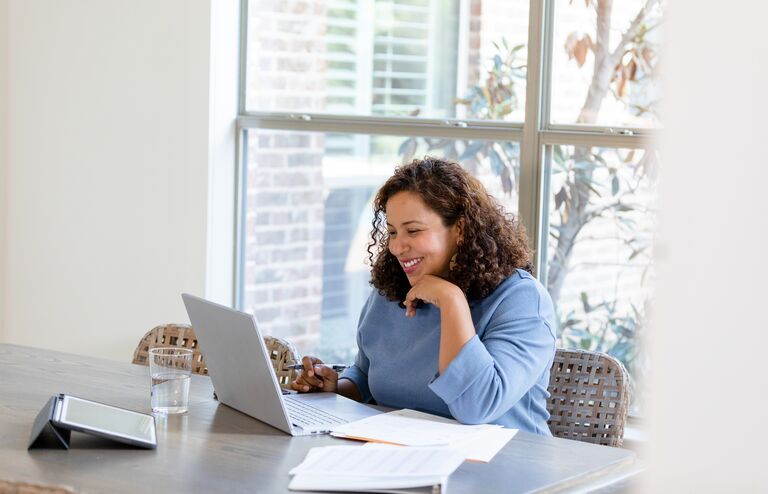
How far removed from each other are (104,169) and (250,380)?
92.7 inches

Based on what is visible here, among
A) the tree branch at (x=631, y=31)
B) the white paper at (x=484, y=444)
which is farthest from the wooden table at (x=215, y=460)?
the tree branch at (x=631, y=31)

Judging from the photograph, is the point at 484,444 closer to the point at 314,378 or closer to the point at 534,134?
the point at 314,378

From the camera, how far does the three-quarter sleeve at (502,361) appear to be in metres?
1.86

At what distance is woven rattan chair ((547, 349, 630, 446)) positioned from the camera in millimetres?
2096

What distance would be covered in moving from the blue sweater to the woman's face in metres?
0.09

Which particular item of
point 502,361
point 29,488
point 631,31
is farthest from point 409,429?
point 631,31

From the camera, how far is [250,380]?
1826mm

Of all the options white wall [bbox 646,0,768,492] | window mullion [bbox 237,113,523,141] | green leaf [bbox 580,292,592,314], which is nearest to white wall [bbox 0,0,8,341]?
window mullion [bbox 237,113,523,141]

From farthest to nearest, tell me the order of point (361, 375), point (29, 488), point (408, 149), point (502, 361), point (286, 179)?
point (286, 179) → point (408, 149) → point (361, 375) → point (502, 361) → point (29, 488)

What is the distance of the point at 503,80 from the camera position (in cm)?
329

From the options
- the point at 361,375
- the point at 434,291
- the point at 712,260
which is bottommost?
the point at 361,375

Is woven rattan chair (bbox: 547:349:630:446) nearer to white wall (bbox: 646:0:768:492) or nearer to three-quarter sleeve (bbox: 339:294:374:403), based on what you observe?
three-quarter sleeve (bbox: 339:294:374:403)

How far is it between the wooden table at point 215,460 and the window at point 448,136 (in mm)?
1059

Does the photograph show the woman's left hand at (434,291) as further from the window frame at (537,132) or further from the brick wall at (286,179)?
the brick wall at (286,179)
